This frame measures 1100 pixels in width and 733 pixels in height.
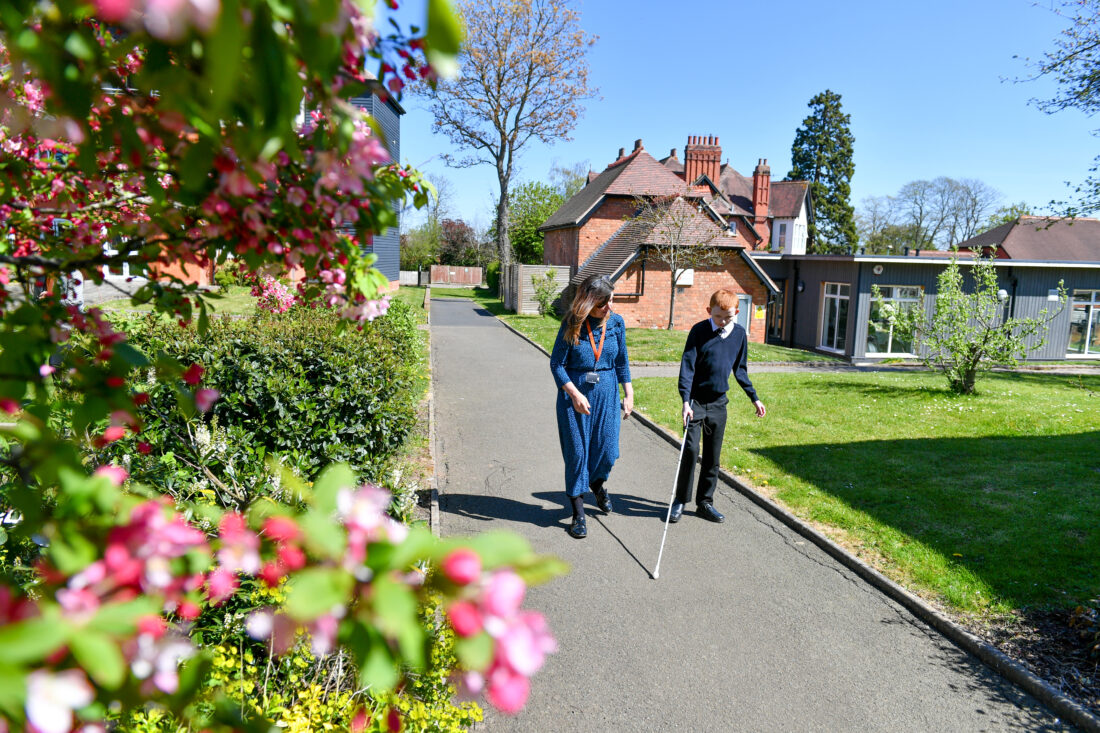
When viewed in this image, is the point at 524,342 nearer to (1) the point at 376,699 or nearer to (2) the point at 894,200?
(1) the point at 376,699

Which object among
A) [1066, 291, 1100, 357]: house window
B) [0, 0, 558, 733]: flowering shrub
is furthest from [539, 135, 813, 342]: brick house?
[0, 0, 558, 733]: flowering shrub

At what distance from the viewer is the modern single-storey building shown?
2638cm

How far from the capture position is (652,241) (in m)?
29.4

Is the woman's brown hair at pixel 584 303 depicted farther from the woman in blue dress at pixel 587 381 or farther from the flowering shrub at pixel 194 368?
the flowering shrub at pixel 194 368

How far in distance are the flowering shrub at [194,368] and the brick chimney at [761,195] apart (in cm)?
5091

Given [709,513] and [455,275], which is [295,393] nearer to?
[709,513]

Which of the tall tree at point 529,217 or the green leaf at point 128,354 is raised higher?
the tall tree at point 529,217

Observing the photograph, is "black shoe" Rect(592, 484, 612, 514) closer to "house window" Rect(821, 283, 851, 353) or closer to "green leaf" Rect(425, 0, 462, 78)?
"green leaf" Rect(425, 0, 462, 78)

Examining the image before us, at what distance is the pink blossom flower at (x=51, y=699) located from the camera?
0.83 m

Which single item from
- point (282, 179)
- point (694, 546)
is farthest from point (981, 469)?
point (282, 179)

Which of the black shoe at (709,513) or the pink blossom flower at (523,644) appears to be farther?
the black shoe at (709,513)

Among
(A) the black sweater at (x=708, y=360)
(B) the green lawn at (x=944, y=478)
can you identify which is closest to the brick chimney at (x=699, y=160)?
(B) the green lawn at (x=944, y=478)

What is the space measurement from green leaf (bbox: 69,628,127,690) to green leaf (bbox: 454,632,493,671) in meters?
0.40

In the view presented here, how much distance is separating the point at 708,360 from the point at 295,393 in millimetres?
3540
